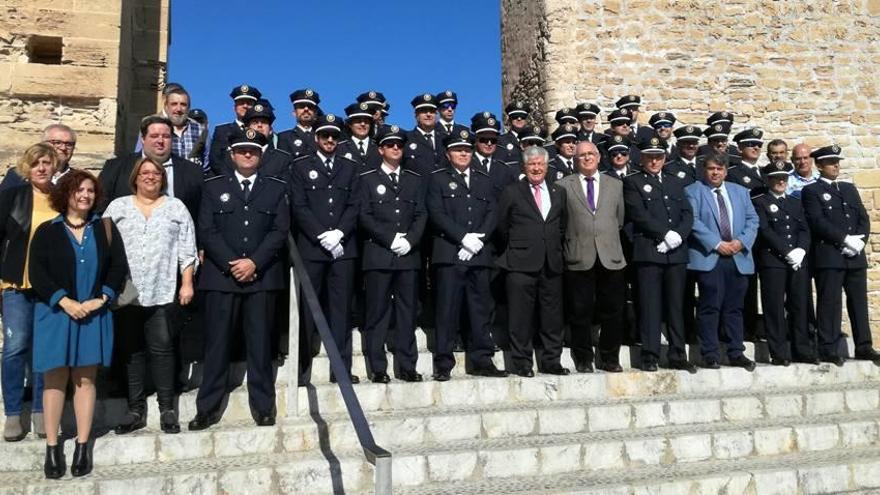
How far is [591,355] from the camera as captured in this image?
18.7 ft

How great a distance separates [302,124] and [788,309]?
453 cm

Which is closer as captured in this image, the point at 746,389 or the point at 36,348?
the point at 36,348

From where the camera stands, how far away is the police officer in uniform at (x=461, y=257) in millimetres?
5352

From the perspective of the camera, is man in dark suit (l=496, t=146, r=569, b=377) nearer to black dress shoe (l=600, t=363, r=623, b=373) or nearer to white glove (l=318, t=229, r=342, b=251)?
black dress shoe (l=600, t=363, r=623, b=373)

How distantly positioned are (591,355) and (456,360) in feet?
3.47

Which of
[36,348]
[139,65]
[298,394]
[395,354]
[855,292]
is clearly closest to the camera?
[36,348]

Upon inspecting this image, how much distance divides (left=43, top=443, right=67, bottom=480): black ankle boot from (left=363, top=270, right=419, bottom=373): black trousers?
2.03 metres

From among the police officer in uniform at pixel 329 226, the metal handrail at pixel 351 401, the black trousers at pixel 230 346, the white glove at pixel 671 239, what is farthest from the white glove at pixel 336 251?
the white glove at pixel 671 239

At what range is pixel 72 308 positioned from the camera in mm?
3873

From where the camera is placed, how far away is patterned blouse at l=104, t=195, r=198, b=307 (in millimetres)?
4285

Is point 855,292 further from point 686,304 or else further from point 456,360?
point 456,360

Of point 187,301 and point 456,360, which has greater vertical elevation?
point 187,301

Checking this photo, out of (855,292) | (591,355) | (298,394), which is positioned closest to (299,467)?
(298,394)

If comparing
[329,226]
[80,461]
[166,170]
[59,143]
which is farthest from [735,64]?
[80,461]
